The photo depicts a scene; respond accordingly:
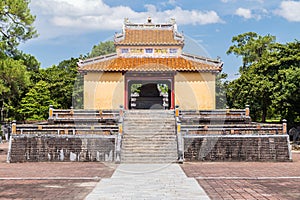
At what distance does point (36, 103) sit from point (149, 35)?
43.7 ft

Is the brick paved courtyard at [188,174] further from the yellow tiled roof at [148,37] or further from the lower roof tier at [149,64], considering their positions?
the yellow tiled roof at [148,37]

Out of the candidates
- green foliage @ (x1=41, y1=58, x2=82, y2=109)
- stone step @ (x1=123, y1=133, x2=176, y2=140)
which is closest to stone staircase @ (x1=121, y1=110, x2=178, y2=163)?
stone step @ (x1=123, y1=133, x2=176, y2=140)

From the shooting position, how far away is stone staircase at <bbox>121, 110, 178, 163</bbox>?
52.4 feet

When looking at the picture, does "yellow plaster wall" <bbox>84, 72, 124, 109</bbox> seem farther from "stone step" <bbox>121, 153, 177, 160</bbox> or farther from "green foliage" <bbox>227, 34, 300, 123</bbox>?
"green foliage" <bbox>227, 34, 300, 123</bbox>

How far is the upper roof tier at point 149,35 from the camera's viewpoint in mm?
25875

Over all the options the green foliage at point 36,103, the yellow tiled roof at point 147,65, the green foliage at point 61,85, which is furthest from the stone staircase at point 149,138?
the green foliage at point 61,85

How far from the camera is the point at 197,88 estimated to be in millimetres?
24750

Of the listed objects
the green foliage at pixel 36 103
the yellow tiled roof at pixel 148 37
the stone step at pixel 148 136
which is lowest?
the stone step at pixel 148 136

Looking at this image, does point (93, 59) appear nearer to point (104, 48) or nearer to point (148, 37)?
point (148, 37)

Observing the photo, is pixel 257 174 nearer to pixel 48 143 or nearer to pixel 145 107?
pixel 48 143

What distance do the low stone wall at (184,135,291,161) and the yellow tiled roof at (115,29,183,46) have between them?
10.8m

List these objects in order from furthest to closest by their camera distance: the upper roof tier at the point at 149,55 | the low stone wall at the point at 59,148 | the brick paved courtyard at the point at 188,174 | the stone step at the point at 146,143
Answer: the upper roof tier at the point at 149,55, the stone step at the point at 146,143, the low stone wall at the point at 59,148, the brick paved courtyard at the point at 188,174

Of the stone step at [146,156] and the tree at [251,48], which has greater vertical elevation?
the tree at [251,48]

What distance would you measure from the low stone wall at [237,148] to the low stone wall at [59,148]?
3.32m
